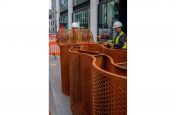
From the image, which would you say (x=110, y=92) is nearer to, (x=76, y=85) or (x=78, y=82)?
(x=78, y=82)

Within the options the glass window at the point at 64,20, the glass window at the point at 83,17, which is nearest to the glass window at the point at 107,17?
the glass window at the point at 83,17

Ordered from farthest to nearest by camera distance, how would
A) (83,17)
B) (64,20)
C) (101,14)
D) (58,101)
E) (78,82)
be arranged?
1. (64,20)
2. (83,17)
3. (101,14)
4. (58,101)
5. (78,82)

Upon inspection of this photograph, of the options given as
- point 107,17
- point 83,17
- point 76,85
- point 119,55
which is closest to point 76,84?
point 76,85

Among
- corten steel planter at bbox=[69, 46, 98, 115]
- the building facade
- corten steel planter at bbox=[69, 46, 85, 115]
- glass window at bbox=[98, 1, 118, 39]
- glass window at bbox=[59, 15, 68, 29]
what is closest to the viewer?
corten steel planter at bbox=[69, 46, 98, 115]

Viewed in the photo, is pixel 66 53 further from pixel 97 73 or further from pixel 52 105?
pixel 97 73

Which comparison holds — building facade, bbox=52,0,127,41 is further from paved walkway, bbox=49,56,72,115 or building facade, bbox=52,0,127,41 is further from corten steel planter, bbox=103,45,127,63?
corten steel planter, bbox=103,45,127,63

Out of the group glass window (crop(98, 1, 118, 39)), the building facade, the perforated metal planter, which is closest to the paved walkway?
the perforated metal planter

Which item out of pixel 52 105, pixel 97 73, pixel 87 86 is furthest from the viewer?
pixel 52 105
